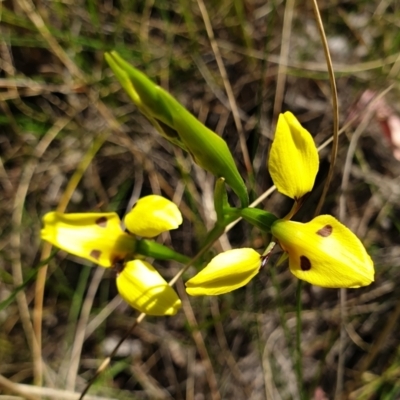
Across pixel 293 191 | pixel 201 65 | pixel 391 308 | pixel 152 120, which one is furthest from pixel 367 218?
pixel 152 120

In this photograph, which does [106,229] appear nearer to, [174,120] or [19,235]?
[174,120]

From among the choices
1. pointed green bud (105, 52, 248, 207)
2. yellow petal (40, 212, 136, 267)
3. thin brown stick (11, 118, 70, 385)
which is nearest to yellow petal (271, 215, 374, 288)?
pointed green bud (105, 52, 248, 207)

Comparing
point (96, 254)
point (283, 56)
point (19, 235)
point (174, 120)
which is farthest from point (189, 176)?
point (174, 120)

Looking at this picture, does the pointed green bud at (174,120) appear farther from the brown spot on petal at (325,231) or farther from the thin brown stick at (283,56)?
the thin brown stick at (283,56)

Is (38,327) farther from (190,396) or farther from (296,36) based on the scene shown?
(296,36)

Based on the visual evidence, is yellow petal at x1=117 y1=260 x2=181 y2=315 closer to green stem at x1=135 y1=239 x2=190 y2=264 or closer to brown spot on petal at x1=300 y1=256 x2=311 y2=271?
green stem at x1=135 y1=239 x2=190 y2=264

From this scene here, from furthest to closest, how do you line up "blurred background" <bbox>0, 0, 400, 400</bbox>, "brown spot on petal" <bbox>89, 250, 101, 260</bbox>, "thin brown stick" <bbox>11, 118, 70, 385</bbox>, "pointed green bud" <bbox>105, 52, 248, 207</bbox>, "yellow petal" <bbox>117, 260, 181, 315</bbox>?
"thin brown stick" <bbox>11, 118, 70, 385</bbox>, "blurred background" <bbox>0, 0, 400, 400</bbox>, "brown spot on petal" <bbox>89, 250, 101, 260</bbox>, "yellow petal" <bbox>117, 260, 181, 315</bbox>, "pointed green bud" <bbox>105, 52, 248, 207</bbox>
